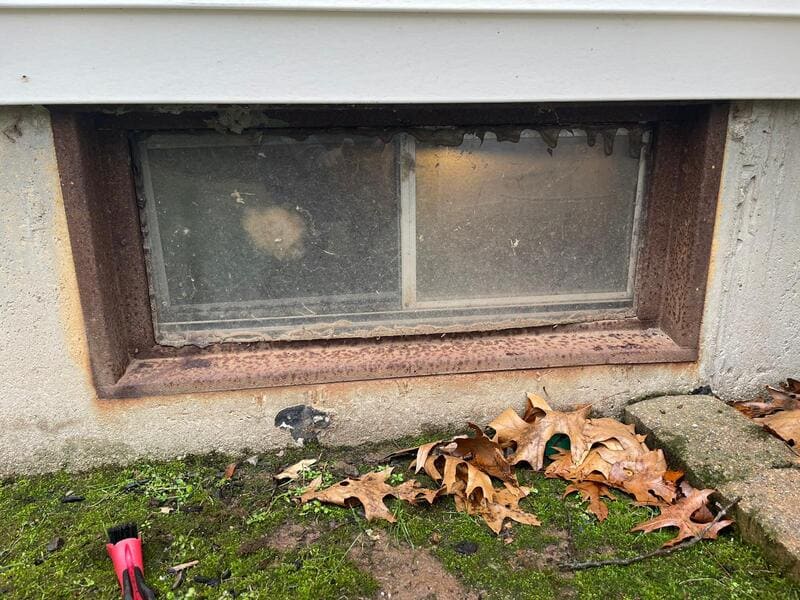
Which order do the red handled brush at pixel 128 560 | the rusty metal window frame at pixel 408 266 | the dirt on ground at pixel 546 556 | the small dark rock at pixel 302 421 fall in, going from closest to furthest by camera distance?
→ the red handled brush at pixel 128 560
the dirt on ground at pixel 546 556
the rusty metal window frame at pixel 408 266
the small dark rock at pixel 302 421

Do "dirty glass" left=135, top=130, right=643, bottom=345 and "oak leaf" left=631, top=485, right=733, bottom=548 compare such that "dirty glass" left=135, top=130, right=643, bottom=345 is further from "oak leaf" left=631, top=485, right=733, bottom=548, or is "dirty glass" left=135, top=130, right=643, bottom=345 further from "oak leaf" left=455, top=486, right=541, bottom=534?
"oak leaf" left=631, top=485, right=733, bottom=548

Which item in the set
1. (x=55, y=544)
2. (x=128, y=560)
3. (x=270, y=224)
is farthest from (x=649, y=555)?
(x=55, y=544)

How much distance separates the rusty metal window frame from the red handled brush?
53cm

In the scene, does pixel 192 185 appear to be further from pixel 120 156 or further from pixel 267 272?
pixel 267 272

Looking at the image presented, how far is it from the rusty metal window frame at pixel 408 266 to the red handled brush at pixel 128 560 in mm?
527

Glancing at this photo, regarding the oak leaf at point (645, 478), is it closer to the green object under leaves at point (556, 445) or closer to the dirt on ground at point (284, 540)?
the green object under leaves at point (556, 445)

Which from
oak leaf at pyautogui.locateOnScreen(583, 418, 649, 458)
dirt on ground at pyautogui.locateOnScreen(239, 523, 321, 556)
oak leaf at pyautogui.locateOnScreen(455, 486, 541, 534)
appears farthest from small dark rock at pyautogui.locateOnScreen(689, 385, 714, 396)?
dirt on ground at pyautogui.locateOnScreen(239, 523, 321, 556)

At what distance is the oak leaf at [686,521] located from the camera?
1719mm

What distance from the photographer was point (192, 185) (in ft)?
7.06

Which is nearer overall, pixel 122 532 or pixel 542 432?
Result: pixel 122 532

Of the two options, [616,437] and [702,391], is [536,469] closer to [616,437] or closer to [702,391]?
[616,437]

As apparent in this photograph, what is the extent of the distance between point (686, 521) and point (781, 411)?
2.93ft

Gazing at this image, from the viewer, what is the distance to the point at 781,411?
2287 millimetres

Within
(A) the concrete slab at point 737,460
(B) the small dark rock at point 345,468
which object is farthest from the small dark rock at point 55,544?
(A) the concrete slab at point 737,460
